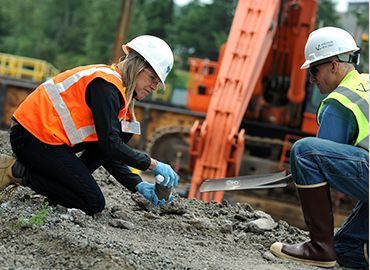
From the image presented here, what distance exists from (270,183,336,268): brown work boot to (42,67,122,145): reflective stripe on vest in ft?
4.57

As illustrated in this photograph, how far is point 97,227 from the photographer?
448cm

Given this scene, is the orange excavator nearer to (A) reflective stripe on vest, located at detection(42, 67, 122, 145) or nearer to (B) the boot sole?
(B) the boot sole

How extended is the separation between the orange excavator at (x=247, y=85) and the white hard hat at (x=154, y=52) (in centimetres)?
418

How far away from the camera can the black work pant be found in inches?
175

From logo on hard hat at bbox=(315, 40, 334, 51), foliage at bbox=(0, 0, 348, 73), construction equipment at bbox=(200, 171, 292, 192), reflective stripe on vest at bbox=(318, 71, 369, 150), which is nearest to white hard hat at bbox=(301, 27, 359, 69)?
logo on hard hat at bbox=(315, 40, 334, 51)

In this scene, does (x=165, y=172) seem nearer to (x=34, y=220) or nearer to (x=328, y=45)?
(x=34, y=220)

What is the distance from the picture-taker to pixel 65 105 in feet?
14.2

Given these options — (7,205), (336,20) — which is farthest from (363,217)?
(336,20)

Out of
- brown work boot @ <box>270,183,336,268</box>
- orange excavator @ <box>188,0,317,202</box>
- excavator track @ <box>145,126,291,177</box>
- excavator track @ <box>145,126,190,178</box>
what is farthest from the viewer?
excavator track @ <box>145,126,190,178</box>

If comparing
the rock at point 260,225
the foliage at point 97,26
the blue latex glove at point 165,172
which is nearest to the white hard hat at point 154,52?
the blue latex glove at point 165,172

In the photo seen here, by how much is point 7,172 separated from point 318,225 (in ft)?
6.78

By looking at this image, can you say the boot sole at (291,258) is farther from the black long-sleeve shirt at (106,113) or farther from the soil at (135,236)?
the black long-sleeve shirt at (106,113)

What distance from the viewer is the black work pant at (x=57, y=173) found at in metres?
4.43

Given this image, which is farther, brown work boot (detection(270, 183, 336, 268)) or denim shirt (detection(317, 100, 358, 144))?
brown work boot (detection(270, 183, 336, 268))
